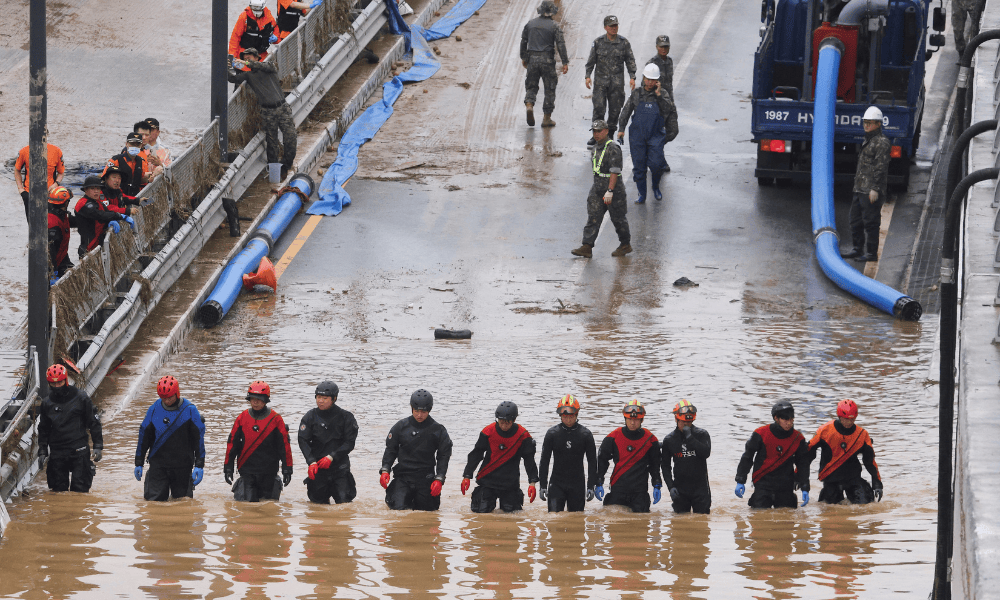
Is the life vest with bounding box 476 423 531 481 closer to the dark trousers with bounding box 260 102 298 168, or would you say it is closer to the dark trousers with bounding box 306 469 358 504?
the dark trousers with bounding box 306 469 358 504

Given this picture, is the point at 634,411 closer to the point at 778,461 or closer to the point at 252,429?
the point at 778,461

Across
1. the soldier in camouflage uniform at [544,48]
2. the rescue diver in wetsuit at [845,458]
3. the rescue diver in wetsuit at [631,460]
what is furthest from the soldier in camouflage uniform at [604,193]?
the rescue diver in wetsuit at [845,458]

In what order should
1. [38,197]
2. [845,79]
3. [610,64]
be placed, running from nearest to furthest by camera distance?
[38,197]
[845,79]
[610,64]

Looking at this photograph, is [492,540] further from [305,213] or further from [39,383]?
[305,213]

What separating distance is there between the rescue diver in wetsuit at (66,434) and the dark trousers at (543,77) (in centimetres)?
1175

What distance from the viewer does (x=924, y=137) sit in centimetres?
2211

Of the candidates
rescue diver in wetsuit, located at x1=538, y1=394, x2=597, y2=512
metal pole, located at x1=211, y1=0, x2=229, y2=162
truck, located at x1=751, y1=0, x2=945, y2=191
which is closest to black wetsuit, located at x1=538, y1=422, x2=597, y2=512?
rescue diver in wetsuit, located at x1=538, y1=394, x2=597, y2=512

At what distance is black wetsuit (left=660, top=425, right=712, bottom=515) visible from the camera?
38.2ft

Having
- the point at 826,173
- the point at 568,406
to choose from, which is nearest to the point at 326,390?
the point at 568,406

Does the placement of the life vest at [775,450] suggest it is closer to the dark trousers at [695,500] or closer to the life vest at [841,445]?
the life vest at [841,445]

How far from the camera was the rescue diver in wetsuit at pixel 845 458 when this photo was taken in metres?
11.7

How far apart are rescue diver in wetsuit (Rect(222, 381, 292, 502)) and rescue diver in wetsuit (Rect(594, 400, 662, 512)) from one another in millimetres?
2749

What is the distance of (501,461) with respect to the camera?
38.6 ft

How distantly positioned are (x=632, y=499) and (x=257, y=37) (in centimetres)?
1203
